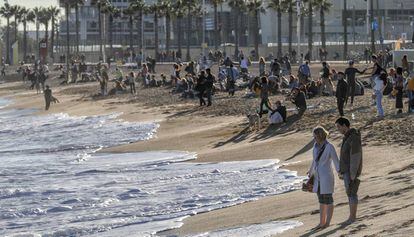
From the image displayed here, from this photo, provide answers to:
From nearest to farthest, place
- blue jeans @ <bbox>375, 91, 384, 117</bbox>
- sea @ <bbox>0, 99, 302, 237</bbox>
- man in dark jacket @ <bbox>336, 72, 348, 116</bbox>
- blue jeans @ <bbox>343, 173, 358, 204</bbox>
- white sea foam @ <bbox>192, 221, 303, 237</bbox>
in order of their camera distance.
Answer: blue jeans @ <bbox>343, 173, 358, 204</bbox> → white sea foam @ <bbox>192, 221, 303, 237</bbox> → sea @ <bbox>0, 99, 302, 237</bbox> → blue jeans @ <bbox>375, 91, 384, 117</bbox> → man in dark jacket @ <bbox>336, 72, 348, 116</bbox>

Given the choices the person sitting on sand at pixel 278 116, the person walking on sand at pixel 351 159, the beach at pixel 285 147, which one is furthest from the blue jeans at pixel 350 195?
the person sitting on sand at pixel 278 116

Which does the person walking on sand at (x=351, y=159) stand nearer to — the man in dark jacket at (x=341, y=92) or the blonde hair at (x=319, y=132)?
the blonde hair at (x=319, y=132)

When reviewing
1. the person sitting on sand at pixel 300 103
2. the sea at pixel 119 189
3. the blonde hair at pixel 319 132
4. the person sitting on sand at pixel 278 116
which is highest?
the blonde hair at pixel 319 132

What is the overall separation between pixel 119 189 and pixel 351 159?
7.36 metres

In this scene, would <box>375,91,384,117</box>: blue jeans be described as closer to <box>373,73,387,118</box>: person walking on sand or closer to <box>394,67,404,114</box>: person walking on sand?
<box>373,73,387,118</box>: person walking on sand

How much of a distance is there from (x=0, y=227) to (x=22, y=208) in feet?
5.38

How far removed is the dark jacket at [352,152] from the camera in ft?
40.0

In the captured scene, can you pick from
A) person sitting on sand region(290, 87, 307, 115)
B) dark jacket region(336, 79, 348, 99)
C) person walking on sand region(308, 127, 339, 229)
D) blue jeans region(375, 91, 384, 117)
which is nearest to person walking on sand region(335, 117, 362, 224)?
person walking on sand region(308, 127, 339, 229)

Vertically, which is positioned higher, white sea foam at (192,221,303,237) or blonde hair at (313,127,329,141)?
blonde hair at (313,127,329,141)

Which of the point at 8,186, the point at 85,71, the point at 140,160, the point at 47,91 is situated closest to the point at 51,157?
the point at 140,160

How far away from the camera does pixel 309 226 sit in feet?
42.2

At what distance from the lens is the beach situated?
12961 millimetres

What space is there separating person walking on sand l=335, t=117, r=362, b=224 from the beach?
1.09 feet

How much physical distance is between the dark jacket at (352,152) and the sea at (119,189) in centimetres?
128
